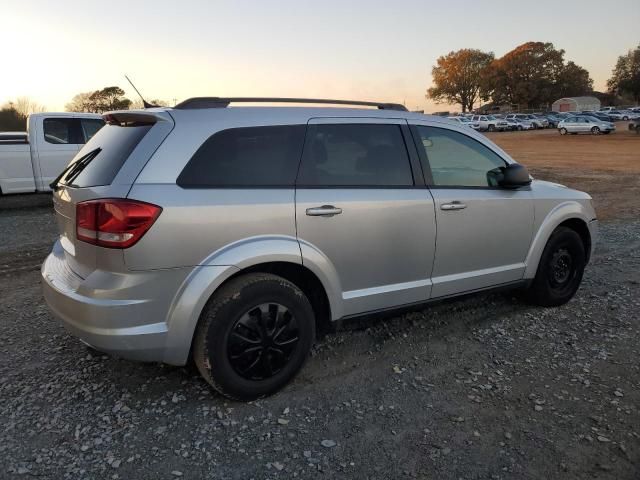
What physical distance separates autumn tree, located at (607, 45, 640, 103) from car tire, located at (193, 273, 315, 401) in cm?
11268

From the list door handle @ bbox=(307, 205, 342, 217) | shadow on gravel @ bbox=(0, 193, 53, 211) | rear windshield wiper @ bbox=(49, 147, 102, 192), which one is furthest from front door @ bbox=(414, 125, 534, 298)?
shadow on gravel @ bbox=(0, 193, 53, 211)

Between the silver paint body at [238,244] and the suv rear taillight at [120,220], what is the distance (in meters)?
0.04

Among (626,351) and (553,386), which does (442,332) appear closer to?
(553,386)

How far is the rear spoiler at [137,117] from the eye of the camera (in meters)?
2.97

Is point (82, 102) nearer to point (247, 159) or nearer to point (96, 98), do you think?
point (96, 98)

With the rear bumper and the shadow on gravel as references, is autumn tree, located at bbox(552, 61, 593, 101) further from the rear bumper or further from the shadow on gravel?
the rear bumper

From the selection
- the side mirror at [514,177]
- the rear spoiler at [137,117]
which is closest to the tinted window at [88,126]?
the rear spoiler at [137,117]

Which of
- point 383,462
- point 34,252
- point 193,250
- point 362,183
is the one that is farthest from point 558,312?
point 34,252

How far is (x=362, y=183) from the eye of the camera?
11.4ft

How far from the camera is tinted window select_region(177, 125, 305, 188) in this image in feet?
9.65

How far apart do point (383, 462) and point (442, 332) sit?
5.73 ft

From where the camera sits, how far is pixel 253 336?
3072 millimetres

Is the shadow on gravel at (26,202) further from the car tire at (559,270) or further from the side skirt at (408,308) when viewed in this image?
the car tire at (559,270)

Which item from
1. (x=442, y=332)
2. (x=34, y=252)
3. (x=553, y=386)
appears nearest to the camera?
(x=553, y=386)
